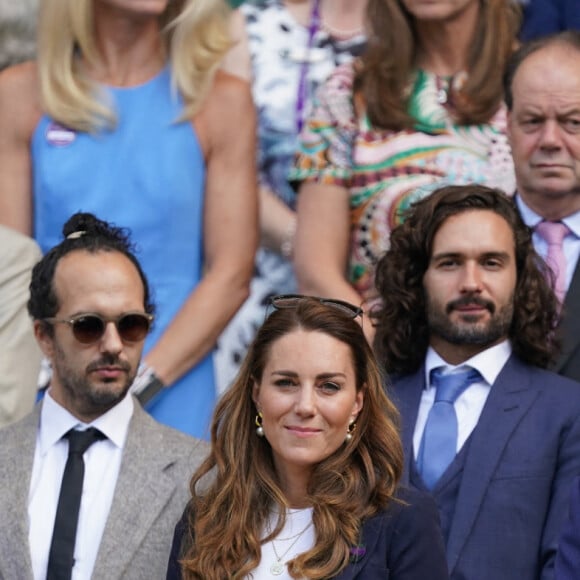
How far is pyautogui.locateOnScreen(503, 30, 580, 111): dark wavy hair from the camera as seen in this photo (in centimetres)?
622

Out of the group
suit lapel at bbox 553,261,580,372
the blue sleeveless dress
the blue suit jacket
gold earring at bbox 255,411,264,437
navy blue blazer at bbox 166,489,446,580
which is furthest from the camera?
the blue sleeveless dress

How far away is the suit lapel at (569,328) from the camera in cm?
584

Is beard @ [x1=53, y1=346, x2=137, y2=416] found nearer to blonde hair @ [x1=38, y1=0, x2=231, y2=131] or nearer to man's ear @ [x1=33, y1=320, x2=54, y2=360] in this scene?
man's ear @ [x1=33, y1=320, x2=54, y2=360]

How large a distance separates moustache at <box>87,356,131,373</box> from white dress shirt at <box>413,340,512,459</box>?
35.0 inches

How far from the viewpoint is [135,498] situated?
538 centimetres

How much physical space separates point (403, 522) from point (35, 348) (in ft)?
5.86

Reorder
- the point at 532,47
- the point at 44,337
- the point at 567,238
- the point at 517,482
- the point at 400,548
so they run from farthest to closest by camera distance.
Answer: the point at 532,47, the point at 567,238, the point at 44,337, the point at 517,482, the point at 400,548

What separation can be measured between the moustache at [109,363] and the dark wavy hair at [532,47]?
5.35ft

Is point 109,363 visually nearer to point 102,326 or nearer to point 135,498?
point 102,326

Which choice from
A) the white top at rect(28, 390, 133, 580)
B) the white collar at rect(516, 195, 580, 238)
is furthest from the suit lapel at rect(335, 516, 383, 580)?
the white collar at rect(516, 195, 580, 238)

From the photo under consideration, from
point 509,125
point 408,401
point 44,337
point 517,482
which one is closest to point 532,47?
point 509,125

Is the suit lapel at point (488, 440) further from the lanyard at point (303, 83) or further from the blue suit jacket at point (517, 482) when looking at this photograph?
the lanyard at point (303, 83)

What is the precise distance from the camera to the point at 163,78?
6656 millimetres

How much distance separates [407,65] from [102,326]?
5.25 feet
